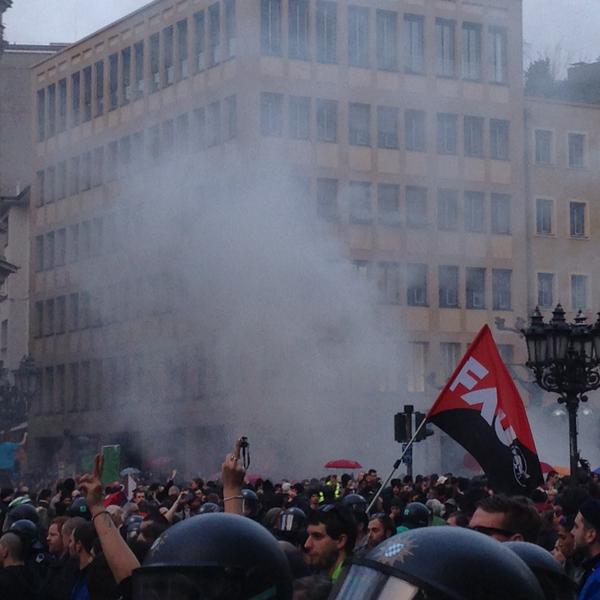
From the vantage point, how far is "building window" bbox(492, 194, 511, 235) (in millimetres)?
49812

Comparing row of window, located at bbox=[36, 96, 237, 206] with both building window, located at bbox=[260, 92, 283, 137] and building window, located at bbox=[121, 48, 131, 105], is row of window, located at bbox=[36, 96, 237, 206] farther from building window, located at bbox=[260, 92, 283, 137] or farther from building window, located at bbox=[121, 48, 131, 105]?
building window, located at bbox=[121, 48, 131, 105]

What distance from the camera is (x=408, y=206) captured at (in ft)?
157

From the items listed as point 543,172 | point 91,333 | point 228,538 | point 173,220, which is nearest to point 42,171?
point 91,333

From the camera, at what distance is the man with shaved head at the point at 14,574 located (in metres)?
8.24

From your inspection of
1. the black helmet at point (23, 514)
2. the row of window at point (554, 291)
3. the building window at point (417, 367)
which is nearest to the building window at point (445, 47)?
the row of window at point (554, 291)

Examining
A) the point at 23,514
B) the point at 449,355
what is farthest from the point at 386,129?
the point at 23,514

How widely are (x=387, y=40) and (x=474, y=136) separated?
143 inches

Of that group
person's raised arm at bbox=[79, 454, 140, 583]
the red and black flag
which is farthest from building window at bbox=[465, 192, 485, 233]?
person's raised arm at bbox=[79, 454, 140, 583]

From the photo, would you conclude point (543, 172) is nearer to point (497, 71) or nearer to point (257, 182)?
point (497, 71)

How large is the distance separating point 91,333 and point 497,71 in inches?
589

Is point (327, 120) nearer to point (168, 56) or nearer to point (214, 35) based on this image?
point (214, 35)

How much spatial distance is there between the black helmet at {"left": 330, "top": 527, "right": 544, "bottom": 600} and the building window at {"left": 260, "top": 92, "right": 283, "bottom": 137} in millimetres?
41069

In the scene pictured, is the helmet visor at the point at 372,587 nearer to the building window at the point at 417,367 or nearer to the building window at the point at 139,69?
the building window at the point at 417,367

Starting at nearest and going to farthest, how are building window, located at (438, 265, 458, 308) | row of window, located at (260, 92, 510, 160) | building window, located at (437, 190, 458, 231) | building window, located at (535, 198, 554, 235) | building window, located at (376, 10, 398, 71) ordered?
row of window, located at (260, 92, 510, 160) → building window, located at (376, 10, 398, 71) → building window, located at (437, 190, 458, 231) → building window, located at (438, 265, 458, 308) → building window, located at (535, 198, 554, 235)
